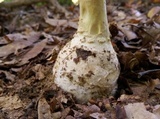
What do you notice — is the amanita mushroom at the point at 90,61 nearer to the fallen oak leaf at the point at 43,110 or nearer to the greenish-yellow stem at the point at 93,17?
the greenish-yellow stem at the point at 93,17

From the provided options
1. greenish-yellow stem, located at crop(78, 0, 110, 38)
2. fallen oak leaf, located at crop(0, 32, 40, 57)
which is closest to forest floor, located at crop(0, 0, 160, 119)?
fallen oak leaf, located at crop(0, 32, 40, 57)

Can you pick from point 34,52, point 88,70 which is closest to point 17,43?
point 34,52

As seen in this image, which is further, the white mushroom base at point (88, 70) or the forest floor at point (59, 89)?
the white mushroom base at point (88, 70)

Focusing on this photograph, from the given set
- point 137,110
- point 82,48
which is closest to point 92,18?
point 82,48

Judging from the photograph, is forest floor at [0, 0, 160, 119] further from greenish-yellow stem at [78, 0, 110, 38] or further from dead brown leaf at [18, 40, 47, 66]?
greenish-yellow stem at [78, 0, 110, 38]

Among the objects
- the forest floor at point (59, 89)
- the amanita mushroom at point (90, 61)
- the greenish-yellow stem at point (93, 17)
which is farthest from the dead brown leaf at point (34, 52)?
the greenish-yellow stem at point (93, 17)

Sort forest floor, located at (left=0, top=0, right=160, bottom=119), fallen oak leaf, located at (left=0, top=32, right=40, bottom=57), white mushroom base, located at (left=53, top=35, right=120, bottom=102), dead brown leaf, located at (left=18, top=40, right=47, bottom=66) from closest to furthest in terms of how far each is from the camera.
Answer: forest floor, located at (left=0, top=0, right=160, bottom=119) → white mushroom base, located at (left=53, top=35, right=120, bottom=102) → dead brown leaf, located at (left=18, top=40, right=47, bottom=66) → fallen oak leaf, located at (left=0, top=32, right=40, bottom=57)

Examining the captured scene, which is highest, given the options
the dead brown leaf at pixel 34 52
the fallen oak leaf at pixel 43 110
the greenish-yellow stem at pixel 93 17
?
the greenish-yellow stem at pixel 93 17

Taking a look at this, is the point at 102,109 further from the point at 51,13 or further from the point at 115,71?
the point at 51,13

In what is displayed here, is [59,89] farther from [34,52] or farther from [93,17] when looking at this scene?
[34,52]
